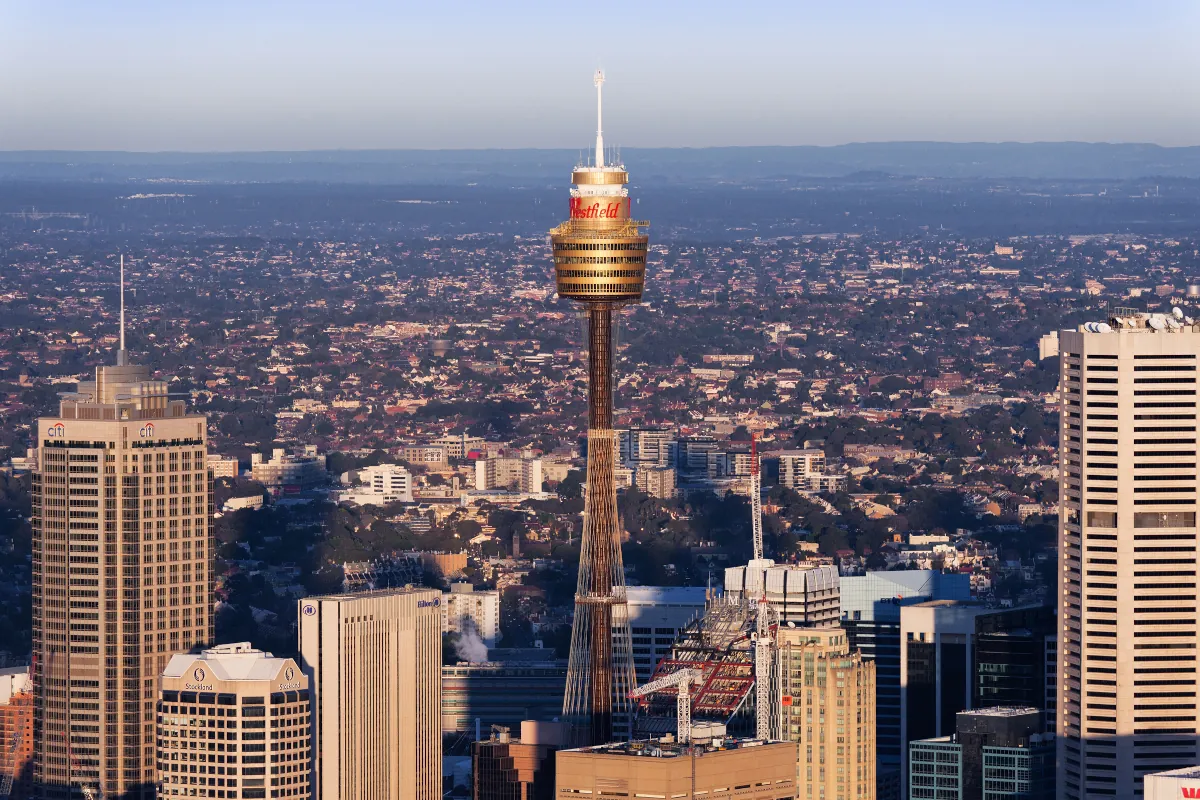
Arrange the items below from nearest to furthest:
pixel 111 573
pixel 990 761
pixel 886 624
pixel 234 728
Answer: pixel 234 728
pixel 990 761
pixel 111 573
pixel 886 624

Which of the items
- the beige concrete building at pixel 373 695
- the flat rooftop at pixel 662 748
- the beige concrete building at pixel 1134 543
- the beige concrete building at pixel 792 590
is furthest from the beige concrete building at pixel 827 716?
the beige concrete building at pixel 792 590

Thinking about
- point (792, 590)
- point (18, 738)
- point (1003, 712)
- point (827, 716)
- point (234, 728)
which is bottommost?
point (18, 738)

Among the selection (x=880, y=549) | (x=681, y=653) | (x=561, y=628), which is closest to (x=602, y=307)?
(x=681, y=653)

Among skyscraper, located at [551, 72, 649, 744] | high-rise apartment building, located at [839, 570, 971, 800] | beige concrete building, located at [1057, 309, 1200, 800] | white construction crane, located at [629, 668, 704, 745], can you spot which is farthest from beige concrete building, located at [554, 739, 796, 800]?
high-rise apartment building, located at [839, 570, 971, 800]

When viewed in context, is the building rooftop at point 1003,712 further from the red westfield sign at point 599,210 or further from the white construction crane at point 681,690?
the red westfield sign at point 599,210

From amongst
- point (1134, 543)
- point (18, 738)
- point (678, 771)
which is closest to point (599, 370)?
point (1134, 543)

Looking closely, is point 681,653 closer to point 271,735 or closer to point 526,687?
point 271,735

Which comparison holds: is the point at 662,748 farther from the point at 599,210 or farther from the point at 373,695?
the point at 599,210
